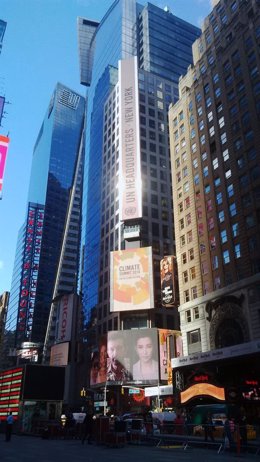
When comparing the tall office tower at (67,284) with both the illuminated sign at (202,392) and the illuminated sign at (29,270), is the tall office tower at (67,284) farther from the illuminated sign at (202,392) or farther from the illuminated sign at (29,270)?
the illuminated sign at (202,392)

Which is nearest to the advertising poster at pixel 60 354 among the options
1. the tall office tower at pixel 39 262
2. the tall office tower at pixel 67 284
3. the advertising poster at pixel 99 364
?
the tall office tower at pixel 67 284

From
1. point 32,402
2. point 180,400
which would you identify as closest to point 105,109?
point 180,400

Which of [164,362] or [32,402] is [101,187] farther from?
[32,402]

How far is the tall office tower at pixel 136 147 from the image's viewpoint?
89312 mm

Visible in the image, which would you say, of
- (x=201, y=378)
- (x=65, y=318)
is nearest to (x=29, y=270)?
(x=65, y=318)

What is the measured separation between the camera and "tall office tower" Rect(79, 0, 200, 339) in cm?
8931

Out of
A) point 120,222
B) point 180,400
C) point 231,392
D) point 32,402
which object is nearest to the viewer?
point 32,402

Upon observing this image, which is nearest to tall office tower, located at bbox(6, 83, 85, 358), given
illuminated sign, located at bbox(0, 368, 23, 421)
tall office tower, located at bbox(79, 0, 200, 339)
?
tall office tower, located at bbox(79, 0, 200, 339)

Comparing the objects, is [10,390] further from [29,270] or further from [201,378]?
[29,270]

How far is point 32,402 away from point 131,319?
47.2 metres

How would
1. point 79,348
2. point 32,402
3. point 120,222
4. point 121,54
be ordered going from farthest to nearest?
point 121,54 → point 79,348 → point 120,222 → point 32,402

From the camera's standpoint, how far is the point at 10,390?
124 ft

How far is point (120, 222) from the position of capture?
9300cm

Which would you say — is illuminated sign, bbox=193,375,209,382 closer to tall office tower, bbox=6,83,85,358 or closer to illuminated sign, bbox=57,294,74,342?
illuminated sign, bbox=57,294,74,342
